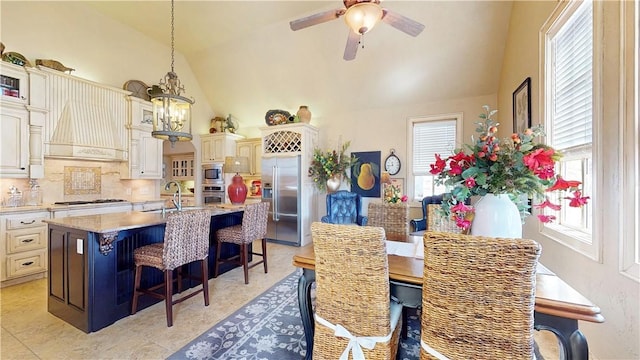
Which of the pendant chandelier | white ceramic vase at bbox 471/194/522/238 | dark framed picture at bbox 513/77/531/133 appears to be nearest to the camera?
white ceramic vase at bbox 471/194/522/238

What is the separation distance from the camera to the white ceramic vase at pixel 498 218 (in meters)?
1.38

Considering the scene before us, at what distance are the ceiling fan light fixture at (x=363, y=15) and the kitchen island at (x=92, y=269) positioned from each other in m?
2.36

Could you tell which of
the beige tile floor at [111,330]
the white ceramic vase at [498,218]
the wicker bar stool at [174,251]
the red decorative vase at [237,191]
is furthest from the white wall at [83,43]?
the white ceramic vase at [498,218]

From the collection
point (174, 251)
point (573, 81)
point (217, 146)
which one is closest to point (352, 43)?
point (573, 81)

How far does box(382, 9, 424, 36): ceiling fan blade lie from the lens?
210 cm

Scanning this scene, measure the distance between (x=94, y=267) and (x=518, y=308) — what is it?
9.30 feet

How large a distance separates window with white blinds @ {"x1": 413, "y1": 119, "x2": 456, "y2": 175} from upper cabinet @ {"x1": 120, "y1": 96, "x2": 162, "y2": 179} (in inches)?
197

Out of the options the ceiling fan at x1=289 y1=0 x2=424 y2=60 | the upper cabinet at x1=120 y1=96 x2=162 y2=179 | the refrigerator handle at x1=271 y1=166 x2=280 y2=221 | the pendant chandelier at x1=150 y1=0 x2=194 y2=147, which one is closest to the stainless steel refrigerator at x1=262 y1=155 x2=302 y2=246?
the refrigerator handle at x1=271 y1=166 x2=280 y2=221

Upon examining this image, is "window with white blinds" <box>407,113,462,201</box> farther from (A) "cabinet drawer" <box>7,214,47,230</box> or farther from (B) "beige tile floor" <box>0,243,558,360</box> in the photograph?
(A) "cabinet drawer" <box>7,214,47,230</box>

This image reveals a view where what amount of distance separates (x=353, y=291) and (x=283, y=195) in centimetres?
381

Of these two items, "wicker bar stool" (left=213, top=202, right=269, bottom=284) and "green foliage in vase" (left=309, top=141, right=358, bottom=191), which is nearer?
"wicker bar stool" (left=213, top=202, right=269, bottom=284)

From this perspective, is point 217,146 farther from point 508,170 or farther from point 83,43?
point 508,170

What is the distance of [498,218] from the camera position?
1.38 meters

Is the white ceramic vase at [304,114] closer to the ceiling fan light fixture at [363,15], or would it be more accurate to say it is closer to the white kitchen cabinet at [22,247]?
the ceiling fan light fixture at [363,15]
